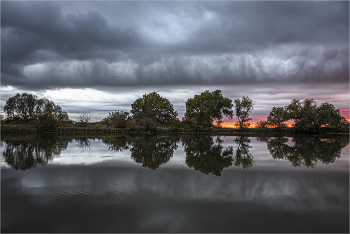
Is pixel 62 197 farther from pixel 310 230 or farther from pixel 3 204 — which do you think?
pixel 310 230

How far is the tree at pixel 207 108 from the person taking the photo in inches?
1811

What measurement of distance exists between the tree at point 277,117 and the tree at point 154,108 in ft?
80.2

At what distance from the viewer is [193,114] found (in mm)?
46906

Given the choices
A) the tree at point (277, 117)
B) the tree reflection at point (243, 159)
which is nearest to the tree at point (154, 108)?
the tree at point (277, 117)

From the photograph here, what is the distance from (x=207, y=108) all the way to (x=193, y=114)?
3224mm

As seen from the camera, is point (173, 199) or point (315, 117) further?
point (315, 117)

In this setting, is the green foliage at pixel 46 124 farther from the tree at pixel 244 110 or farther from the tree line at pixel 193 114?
the tree at pixel 244 110

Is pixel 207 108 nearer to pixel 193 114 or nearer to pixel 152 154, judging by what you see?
pixel 193 114

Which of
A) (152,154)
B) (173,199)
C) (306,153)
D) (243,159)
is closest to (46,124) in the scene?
(152,154)

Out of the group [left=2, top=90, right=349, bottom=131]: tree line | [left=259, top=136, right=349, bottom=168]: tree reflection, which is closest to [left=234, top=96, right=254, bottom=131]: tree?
[left=2, top=90, right=349, bottom=131]: tree line

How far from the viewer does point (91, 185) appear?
718 centimetres

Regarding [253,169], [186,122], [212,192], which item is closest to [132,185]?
[212,192]

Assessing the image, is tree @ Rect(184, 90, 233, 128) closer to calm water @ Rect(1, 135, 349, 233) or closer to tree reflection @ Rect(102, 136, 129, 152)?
tree reflection @ Rect(102, 136, 129, 152)

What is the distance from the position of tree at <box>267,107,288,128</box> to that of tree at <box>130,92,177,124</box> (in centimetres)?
2444
